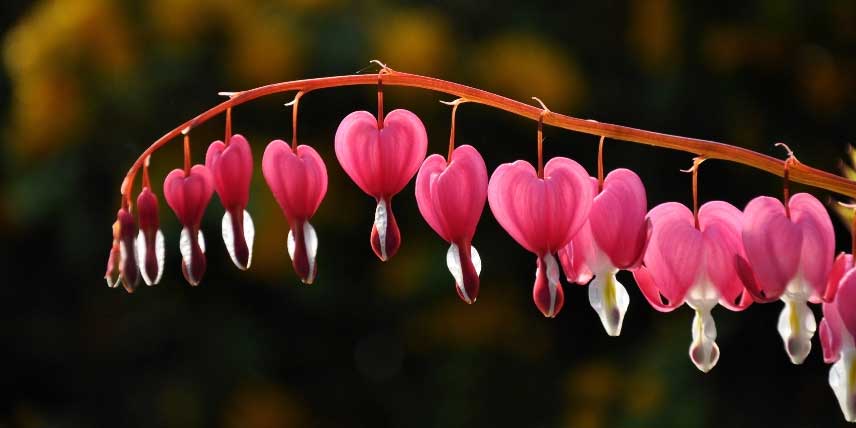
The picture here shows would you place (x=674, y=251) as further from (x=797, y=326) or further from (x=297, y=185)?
(x=297, y=185)

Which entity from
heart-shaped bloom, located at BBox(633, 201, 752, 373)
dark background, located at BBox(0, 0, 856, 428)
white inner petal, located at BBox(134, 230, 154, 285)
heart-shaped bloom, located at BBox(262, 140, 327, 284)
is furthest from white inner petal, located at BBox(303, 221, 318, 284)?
dark background, located at BBox(0, 0, 856, 428)

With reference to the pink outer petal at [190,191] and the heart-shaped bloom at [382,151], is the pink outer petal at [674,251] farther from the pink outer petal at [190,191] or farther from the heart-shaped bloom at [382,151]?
the pink outer petal at [190,191]

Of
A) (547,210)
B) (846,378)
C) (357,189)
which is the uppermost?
(547,210)

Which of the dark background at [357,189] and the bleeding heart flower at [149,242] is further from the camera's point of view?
the dark background at [357,189]

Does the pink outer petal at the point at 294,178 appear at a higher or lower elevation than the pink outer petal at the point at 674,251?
higher

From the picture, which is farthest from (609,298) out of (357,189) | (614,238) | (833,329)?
(357,189)

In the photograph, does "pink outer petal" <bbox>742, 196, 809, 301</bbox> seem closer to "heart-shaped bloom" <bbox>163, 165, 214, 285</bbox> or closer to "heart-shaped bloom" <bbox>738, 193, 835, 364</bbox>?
"heart-shaped bloom" <bbox>738, 193, 835, 364</bbox>

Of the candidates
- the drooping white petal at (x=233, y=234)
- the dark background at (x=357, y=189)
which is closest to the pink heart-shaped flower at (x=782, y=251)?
the drooping white petal at (x=233, y=234)

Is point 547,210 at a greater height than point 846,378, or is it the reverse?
point 547,210
